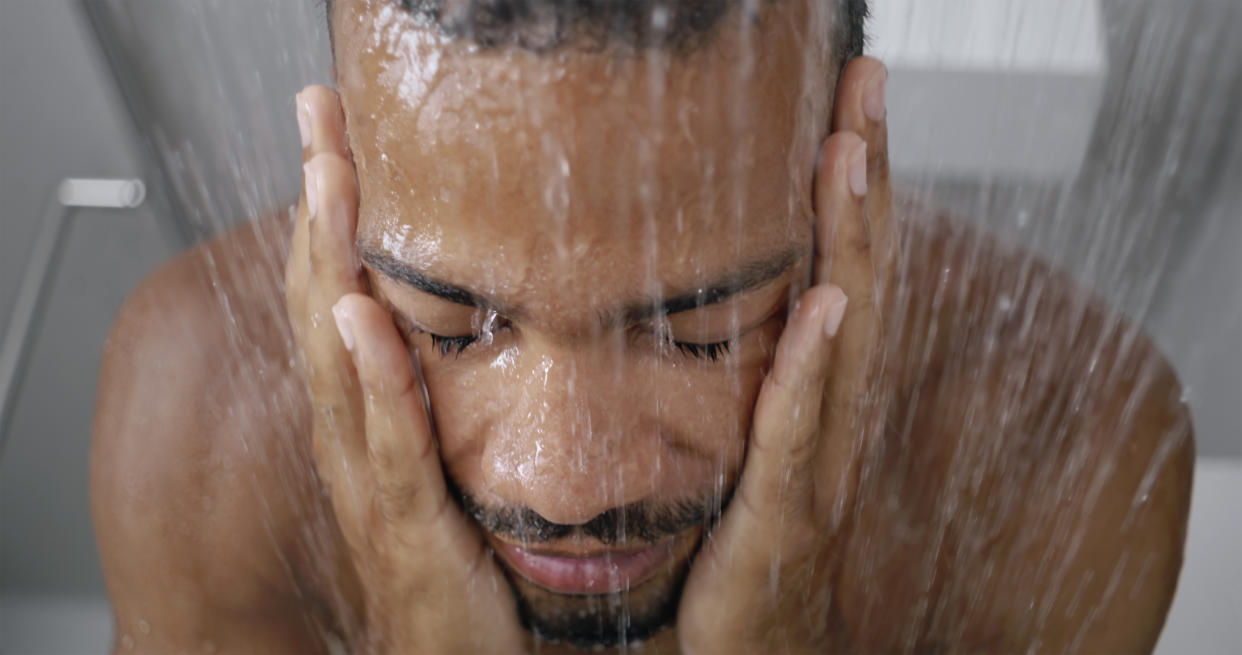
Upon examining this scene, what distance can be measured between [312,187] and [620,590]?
41 cm

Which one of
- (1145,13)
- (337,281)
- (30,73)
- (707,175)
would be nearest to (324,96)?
(337,281)

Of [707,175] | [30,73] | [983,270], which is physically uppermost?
[707,175]

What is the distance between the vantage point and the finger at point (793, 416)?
75 cm

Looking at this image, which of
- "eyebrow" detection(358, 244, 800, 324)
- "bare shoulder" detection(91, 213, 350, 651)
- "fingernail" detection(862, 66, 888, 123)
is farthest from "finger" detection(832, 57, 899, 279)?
"bare shoulder" detection(91, 213, 350, 651)

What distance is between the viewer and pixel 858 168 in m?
0.73

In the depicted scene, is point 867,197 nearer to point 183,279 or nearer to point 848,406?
point 848,406

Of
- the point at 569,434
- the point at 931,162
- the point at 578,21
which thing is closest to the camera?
the point at 578,21

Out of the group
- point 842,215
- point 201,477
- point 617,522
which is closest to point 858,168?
point 842,215

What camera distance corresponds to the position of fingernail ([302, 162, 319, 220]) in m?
0.77

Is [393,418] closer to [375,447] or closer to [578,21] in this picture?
[375,447]

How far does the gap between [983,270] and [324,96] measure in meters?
0.70

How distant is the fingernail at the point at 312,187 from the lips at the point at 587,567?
309mm

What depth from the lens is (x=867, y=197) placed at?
2.60ft

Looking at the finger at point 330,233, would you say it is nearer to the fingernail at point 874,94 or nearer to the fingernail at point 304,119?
the fingernail at point 304,119
